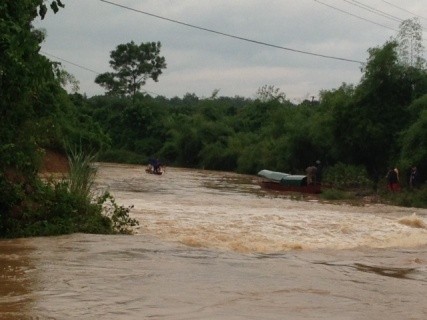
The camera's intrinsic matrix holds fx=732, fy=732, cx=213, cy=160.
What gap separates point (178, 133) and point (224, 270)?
54.6 meters

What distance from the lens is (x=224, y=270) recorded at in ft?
35.7

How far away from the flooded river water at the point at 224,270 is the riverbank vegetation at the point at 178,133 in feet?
3.51

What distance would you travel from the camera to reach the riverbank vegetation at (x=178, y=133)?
13.7m

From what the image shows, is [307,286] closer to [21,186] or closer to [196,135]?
[21,186]

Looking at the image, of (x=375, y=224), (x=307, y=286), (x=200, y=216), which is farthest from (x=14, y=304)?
(x=375, y=224)

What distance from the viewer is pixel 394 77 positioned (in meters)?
38.5


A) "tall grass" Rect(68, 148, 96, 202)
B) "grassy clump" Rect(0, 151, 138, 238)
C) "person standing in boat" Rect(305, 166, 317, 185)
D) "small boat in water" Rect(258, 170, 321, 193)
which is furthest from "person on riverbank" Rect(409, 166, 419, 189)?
"tall grass" Rect(68, 148, 96, 202)

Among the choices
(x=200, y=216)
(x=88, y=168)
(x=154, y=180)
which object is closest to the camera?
(x=88, y=168)

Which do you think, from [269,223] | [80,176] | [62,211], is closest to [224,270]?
[62,211]

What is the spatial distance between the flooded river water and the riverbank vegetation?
3.51ft

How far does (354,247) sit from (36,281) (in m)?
8.29

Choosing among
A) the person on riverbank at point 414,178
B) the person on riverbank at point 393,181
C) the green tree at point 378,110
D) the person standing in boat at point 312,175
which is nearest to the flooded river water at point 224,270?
the person on riverbank at point 393,181

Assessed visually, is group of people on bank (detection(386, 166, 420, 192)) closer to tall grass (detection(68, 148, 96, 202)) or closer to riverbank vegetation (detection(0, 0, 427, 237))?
riverbank vegetation (detection(0, 0, 427, 237))

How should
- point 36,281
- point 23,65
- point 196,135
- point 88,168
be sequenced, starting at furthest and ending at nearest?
point 196,135 < point 88,168 < point 23,65 < point 36,281
